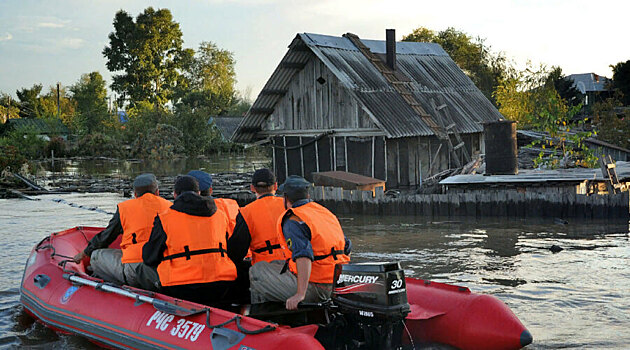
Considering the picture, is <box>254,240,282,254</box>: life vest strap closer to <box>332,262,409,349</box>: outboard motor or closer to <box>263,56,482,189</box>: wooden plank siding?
<box>332,262,409,349</box>: outboard motor

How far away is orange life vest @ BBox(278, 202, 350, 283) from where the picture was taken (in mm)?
6875

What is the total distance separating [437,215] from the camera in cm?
1925

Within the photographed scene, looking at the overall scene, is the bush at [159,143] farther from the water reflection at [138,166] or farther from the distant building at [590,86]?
the distant building at [590,86]

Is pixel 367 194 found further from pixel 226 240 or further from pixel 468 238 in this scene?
pixel 226 240

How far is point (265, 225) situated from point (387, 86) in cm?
1866

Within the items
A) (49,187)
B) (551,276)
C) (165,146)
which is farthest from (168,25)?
(551,276)

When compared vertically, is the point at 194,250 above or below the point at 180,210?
below

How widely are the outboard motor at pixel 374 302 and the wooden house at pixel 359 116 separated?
16.1 metres

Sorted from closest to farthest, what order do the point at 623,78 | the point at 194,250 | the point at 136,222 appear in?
the point at 194,250 → the point at 136,222 → the point at 623,78

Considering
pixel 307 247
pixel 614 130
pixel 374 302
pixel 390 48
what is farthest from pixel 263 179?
pixel 614 130

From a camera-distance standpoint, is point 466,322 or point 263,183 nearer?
point 466,322

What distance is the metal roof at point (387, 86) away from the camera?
2423 centimetres

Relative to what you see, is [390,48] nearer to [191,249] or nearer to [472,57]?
[191,249]

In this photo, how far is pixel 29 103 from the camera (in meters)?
96.2
